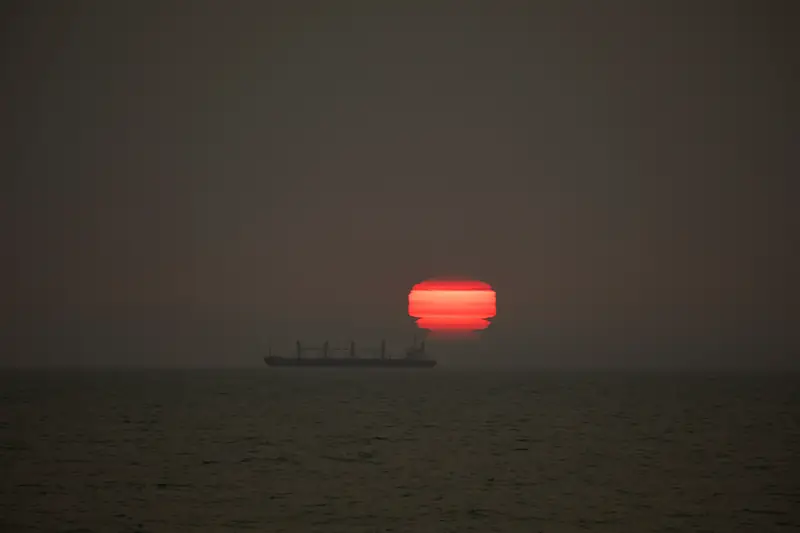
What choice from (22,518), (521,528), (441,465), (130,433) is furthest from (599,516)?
(130,433)

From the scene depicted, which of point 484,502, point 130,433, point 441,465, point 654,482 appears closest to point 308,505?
point 484,502

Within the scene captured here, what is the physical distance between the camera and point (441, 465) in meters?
41.6

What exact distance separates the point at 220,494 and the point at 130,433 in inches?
940

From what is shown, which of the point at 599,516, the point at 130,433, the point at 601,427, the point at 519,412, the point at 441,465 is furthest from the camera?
the point at 519,412

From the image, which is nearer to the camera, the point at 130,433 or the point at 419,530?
the point at 419,530

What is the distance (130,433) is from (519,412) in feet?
122

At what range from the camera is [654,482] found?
36.9 metres

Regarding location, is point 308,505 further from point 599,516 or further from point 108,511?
point 599,516

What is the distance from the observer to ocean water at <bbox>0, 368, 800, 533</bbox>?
1151 inches

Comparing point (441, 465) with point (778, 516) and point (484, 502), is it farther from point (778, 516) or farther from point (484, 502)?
point (778, 516)

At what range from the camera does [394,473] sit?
3875 cm

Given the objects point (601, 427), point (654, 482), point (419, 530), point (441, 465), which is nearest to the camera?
point (419, 530)

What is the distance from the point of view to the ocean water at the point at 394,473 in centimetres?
2923

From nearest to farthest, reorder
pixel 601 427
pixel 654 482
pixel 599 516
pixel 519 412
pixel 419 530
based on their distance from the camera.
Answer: pixel 419 530, pixel 599 516, pixel 654 482, pixel 601 427, pixel 519 412
